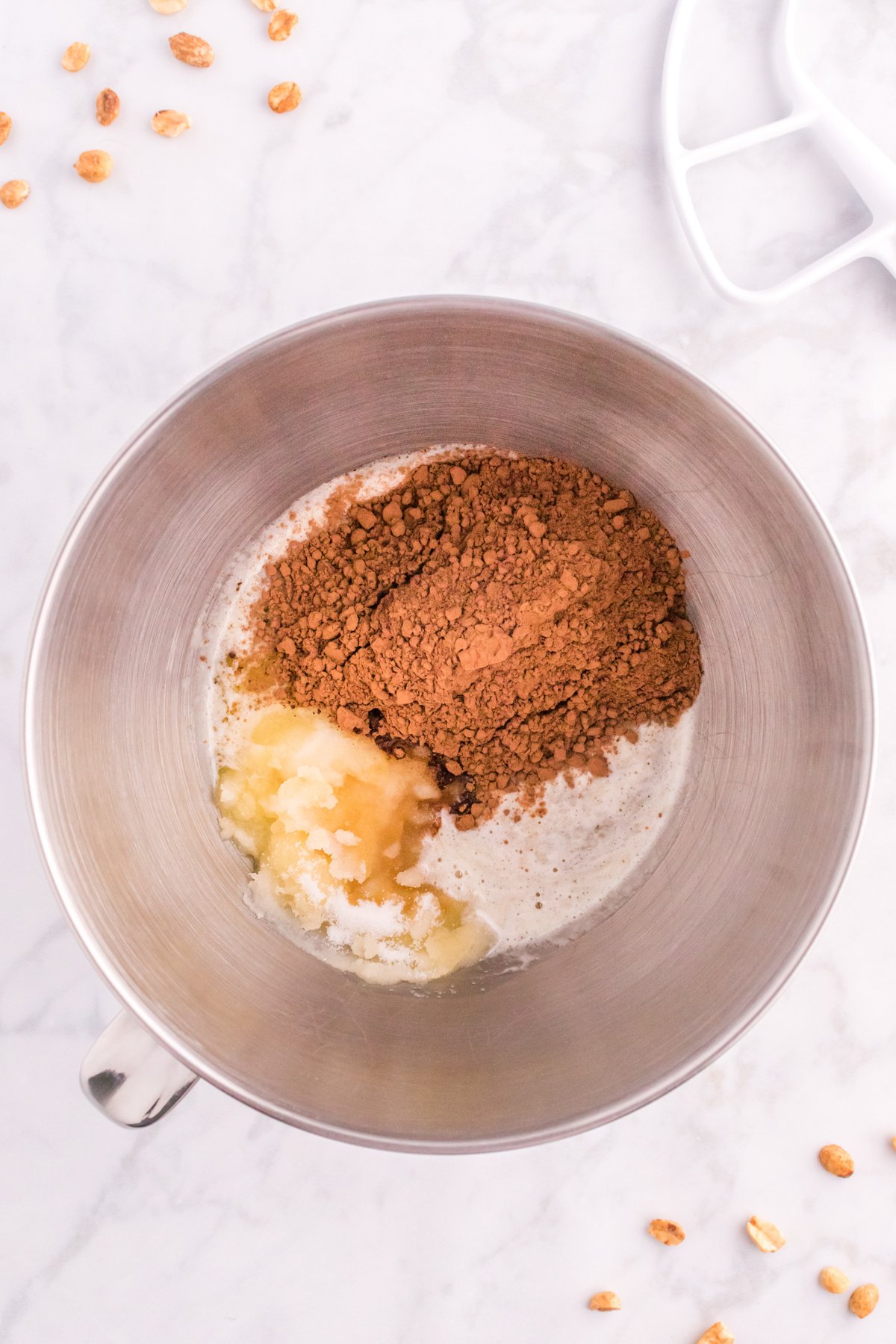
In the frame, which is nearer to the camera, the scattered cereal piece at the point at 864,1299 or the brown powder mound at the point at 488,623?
the brown powder mound at the point at 488,623

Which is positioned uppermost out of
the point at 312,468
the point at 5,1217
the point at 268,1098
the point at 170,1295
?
the point at 312,468

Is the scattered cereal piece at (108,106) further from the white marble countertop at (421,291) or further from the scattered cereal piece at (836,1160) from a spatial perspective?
the scattered cereal piece at (836,1160)

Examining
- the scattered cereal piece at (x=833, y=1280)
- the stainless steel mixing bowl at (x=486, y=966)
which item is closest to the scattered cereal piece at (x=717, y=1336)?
the scattered cereal piece at (x=833, y=1280)

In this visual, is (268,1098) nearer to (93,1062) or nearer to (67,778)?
(93,1062)

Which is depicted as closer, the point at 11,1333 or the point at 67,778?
the point at 67,778

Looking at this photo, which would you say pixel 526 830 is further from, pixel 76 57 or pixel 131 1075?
pixel 76 57

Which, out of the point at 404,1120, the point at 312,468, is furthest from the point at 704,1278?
the point at 312,468

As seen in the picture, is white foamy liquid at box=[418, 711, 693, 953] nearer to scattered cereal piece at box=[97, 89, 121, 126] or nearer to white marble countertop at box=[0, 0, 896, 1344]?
white marble countertop at box=[0, 0, 896, 1344]

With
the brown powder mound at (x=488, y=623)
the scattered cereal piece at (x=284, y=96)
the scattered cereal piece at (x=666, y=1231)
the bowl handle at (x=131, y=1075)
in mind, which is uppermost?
the scattered cereal piece at (x=284, y=96)
